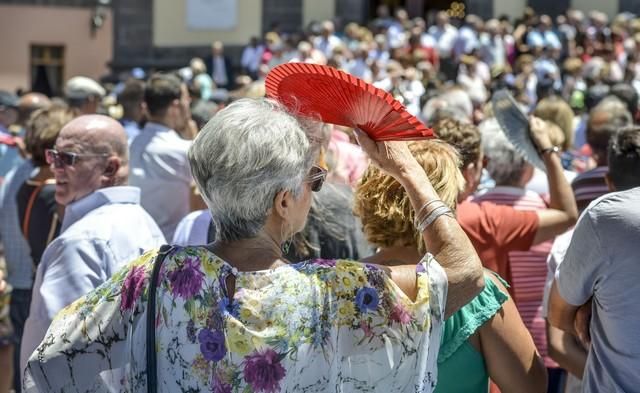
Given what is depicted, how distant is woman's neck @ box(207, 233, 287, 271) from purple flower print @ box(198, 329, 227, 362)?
16 cm

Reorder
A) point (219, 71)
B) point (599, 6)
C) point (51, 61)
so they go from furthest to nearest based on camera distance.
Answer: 1. point (599, 6)
2. point (51, 61)
3. point (219, 71)

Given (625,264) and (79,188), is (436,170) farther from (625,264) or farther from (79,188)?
(79,188)

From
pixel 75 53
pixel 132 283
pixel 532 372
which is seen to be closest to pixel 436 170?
pixel 532 372

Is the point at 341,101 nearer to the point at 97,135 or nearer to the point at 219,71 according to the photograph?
the point at 97,135

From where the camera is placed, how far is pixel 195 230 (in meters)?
4.41

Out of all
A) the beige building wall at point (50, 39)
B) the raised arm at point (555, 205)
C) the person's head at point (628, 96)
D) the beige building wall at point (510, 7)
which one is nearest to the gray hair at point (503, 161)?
the raised arm at point (555, 205)

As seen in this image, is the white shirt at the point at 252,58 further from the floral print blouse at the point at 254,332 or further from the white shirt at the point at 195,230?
the floral print blouse at the point at 254,332

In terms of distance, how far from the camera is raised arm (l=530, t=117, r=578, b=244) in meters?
4.02

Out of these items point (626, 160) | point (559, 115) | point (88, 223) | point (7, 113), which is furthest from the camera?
point (7, 113)

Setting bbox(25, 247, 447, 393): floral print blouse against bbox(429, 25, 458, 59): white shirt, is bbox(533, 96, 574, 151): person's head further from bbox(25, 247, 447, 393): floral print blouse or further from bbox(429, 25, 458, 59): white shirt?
bbox(429, 25, 458, 59): white shirt

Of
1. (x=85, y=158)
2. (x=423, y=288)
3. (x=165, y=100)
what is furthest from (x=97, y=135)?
(x=165, y=100)

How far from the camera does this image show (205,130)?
98.1 inches

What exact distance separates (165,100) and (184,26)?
1900 centimetres

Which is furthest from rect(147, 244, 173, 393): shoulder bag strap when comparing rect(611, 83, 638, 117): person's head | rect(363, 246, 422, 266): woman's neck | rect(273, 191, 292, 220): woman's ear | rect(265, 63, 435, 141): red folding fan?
rect(611, 83, 638, 117): person's head
